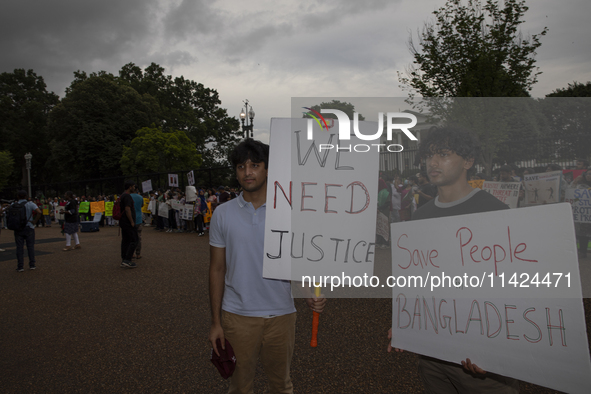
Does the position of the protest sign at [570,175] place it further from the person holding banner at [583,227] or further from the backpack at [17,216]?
the backpack at [17,216]

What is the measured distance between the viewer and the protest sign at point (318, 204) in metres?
1.62

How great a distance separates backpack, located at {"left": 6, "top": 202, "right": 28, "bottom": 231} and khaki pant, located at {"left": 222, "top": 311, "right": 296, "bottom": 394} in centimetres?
789

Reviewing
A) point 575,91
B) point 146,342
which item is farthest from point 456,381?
point 575,91

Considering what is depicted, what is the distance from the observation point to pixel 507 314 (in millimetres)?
1463

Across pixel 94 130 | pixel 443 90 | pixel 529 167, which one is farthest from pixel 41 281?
pixel 94 130

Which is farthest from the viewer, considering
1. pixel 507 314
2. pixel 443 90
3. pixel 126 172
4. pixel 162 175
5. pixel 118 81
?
pixel 118 81

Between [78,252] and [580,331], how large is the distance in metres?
11.8

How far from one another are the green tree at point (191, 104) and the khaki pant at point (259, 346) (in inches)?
1555

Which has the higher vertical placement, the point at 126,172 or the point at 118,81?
the point at 118,81

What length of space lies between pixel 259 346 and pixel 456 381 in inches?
40.0

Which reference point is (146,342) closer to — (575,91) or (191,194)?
(191,194)

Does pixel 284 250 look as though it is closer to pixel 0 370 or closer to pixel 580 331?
pixel 580 331

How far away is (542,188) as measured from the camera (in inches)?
281

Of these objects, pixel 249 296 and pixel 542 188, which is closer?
pixel 249 296
